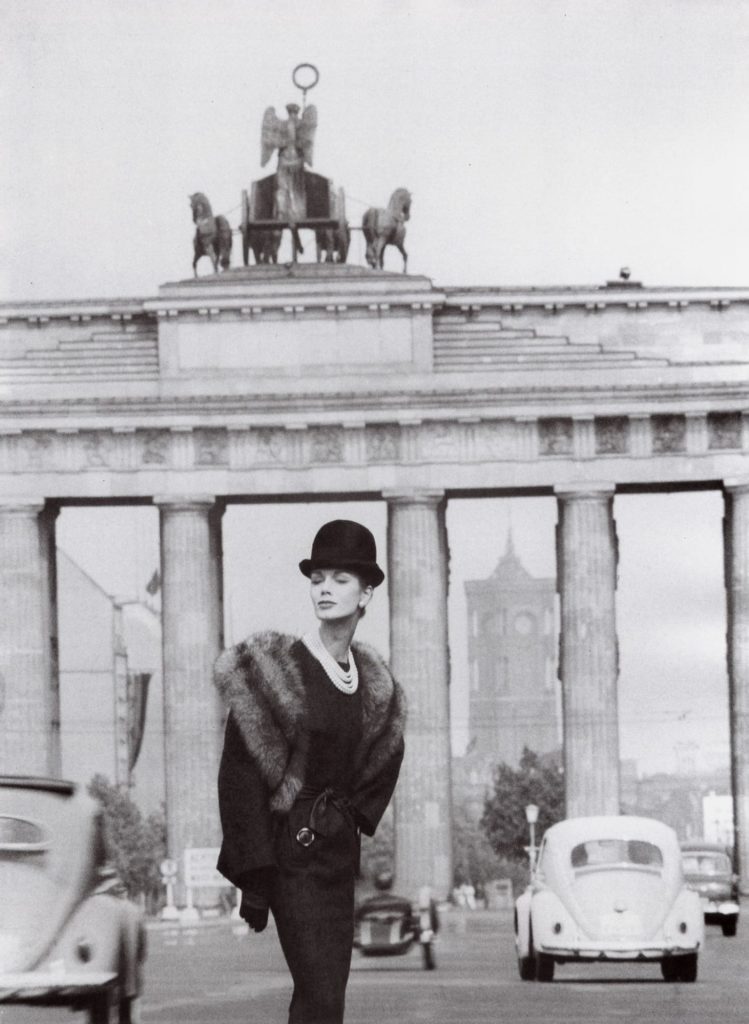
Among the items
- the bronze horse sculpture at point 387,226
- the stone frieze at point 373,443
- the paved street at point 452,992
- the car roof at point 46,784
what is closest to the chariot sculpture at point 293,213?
the bronze horse sculpture at point 387,226

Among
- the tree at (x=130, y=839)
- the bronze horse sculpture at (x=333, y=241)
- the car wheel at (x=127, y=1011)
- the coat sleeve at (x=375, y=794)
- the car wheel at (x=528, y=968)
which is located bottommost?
the tree at (x=130, y=839)

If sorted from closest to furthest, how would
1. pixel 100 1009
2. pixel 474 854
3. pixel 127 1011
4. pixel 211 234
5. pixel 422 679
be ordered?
pixel 100 1009
pixel 127 1011
pixel 422 679
pixel 211 234
pixel 474 854

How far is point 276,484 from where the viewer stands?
6544 cm

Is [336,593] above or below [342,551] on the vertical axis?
below

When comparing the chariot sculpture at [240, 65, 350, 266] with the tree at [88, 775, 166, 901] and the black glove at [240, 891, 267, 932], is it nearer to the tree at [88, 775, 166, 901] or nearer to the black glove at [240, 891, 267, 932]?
the tree at [88, 775, 166, 901]

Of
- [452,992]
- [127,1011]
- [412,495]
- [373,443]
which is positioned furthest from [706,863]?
[127,1011]

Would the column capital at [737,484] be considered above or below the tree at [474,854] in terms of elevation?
above

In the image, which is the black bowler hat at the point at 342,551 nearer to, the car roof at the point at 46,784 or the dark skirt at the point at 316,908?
the dark skirt at the point at 316,908

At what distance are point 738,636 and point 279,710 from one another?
53.2m

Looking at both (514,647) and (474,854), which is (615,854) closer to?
(474,854)

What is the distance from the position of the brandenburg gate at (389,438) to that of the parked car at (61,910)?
4799cm

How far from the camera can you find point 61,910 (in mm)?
15336

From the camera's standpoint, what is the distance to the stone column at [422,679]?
209ft

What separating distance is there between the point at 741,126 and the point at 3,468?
1671 inches
